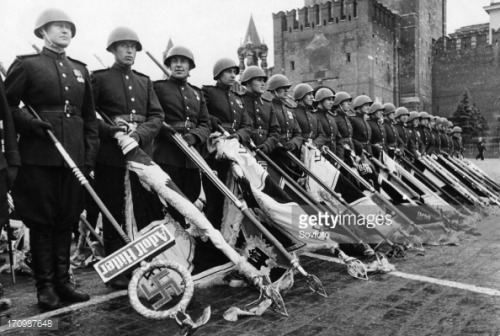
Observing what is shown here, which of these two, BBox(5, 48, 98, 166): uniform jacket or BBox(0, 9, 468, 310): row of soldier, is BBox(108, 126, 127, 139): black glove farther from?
BBox(5, 48, 98, 166): uniform jacket

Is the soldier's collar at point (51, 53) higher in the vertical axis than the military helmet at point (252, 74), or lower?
lower

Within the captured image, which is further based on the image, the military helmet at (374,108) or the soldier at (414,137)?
the soldier at (414,137)

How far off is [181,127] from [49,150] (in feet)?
5.14

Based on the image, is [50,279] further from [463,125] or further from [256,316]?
[463,125]

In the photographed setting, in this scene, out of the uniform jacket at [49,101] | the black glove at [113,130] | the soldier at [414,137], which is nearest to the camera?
the uniform jacket at [49,101]

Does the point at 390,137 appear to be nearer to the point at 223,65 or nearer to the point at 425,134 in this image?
the point at 425,134

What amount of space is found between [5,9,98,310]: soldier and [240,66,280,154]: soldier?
2.71 metres

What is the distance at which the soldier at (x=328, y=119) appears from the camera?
8.61 meters

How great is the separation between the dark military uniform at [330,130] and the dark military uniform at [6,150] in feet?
17.6

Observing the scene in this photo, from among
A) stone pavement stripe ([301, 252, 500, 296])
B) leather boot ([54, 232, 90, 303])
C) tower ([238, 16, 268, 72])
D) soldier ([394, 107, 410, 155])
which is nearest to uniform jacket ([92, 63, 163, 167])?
leather boot ([54, 232, 90, 303])

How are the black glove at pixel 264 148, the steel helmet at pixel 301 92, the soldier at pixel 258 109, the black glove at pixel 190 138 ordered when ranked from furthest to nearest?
the steel helmet at pixel 301 92 < the soldier at pixel 258 109 < the black glove at pixel 264 148 < the black glove at pixel 190 138

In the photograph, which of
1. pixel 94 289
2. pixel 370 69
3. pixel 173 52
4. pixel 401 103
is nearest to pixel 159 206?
pixel 94 289

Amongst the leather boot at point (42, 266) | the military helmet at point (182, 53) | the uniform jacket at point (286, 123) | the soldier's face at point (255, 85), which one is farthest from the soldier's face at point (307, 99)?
the leather boot at point (42, 266)

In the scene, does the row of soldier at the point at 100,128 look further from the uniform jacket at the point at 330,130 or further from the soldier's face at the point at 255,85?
the uniform jacket at the point at 330,130
